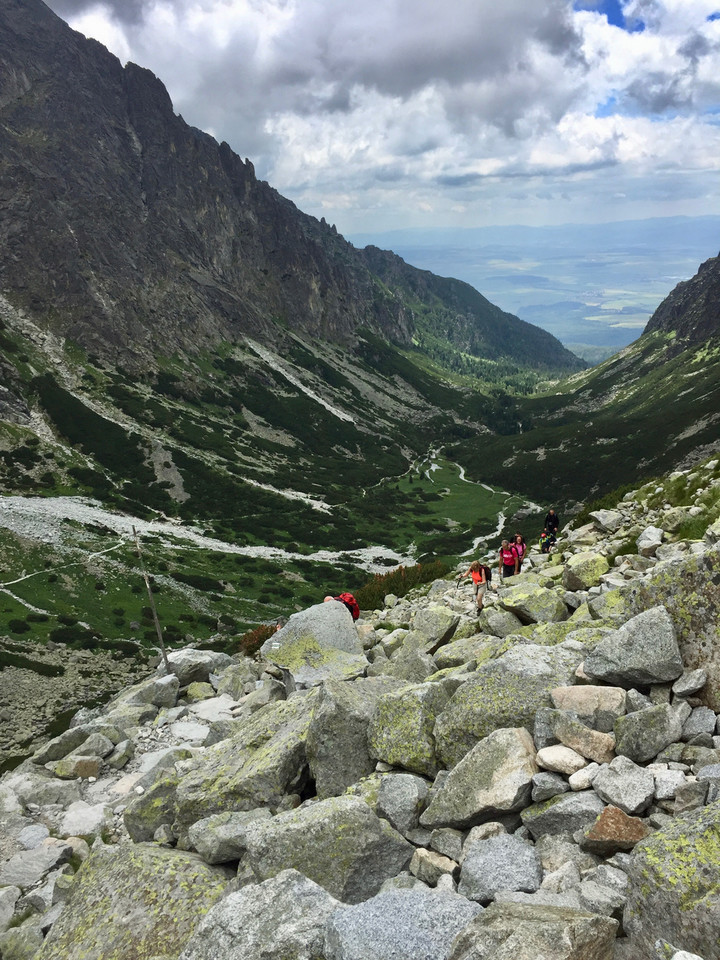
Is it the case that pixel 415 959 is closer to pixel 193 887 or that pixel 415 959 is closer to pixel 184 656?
pixel 193 887

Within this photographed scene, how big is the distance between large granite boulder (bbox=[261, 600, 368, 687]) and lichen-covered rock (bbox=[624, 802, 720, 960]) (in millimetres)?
12553

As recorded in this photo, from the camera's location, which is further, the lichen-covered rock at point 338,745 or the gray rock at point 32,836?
the gray rock at point 32,836

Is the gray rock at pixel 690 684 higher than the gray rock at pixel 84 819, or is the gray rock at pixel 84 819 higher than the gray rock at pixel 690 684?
the gray rock at pixel 690 684

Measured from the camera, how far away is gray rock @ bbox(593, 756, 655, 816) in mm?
6781

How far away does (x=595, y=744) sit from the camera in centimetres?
790

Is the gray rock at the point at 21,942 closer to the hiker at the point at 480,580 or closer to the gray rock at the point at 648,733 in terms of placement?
the gray rock at the point at 648,733

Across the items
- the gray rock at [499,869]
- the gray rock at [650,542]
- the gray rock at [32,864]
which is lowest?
the gray rock at [32,864]

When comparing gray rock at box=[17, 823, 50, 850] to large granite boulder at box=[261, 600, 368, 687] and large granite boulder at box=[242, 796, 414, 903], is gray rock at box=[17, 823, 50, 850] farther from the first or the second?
large granite boulder at box=[242, 796, 414, 903]

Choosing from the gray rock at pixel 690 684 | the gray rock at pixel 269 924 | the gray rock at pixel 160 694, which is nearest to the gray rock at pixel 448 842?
the gray rock at pixel 269 924

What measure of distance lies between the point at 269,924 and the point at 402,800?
2.87m

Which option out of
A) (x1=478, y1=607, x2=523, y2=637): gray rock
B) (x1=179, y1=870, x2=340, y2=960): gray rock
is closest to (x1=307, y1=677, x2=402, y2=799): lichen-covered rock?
(x1=179, y1=870, x2=340, y2=960): gray rock

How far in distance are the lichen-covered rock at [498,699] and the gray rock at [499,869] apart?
7.82 ft

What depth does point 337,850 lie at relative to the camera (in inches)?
317

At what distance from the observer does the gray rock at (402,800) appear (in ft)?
28.4
